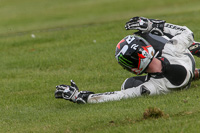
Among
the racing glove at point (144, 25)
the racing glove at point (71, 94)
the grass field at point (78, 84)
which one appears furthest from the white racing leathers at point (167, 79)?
the racing glove at point (144, 25)

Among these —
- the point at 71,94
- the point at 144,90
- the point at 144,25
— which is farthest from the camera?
the point at 144,25

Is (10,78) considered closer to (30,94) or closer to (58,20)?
(30,94)

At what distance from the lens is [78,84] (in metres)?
11.3

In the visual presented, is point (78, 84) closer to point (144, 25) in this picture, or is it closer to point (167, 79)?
point (144, 25)

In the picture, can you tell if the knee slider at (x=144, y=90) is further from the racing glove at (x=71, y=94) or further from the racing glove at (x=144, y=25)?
the racing glove at (x=144, y=25)

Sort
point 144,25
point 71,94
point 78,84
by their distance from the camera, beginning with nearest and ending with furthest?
point 71,94 → point 144,25 → point 78,84

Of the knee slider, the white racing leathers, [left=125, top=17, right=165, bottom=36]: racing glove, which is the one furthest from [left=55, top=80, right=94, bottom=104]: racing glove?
[left=125, top=17, right=165, bottom=36]: racing glove

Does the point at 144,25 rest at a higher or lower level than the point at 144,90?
higher

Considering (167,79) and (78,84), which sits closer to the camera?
(167,79)

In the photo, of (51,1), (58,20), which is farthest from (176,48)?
(51,1)

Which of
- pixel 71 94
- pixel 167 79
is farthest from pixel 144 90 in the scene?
pixel 71 94

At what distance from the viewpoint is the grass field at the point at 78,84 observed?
265 inches

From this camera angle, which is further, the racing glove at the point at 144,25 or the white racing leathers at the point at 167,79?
the racing glove at the point at 144,25

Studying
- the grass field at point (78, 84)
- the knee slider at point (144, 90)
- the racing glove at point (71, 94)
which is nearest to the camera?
the grass field at point (78, 84)
